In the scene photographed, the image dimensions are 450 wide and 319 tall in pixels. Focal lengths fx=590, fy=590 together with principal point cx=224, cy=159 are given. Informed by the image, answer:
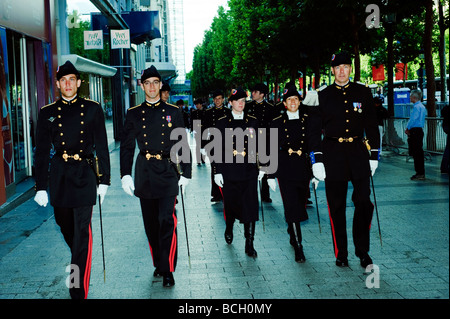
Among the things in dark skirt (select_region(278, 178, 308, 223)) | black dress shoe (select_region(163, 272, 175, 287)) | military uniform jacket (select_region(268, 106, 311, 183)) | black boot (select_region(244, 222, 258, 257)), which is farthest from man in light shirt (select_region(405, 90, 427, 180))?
black dress shoe (select_region(163, 272, 175, 287))

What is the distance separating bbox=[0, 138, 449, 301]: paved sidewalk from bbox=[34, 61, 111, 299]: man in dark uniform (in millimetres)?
523

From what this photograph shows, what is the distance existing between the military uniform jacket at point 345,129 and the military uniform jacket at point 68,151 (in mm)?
2300

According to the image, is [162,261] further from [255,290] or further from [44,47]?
[44,47]

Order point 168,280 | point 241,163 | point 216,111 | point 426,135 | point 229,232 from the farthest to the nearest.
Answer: point 426,135, point 216,111, point 229,232, point 241,163, point 168,280

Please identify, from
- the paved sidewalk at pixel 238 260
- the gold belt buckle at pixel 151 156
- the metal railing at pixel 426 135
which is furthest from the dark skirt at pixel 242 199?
the metal railing at pixel 426 135

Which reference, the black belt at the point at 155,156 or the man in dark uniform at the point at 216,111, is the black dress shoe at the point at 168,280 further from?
the man in dark uniform at the point at 216,111

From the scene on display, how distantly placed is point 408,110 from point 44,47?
2139 centimetres

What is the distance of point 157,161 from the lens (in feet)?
18.7

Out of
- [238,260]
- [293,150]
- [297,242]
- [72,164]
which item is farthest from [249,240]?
[72,164]

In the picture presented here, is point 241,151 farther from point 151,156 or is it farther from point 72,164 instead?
point 72,164

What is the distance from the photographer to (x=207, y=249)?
7.04 m

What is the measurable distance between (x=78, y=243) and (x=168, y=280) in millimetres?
950
